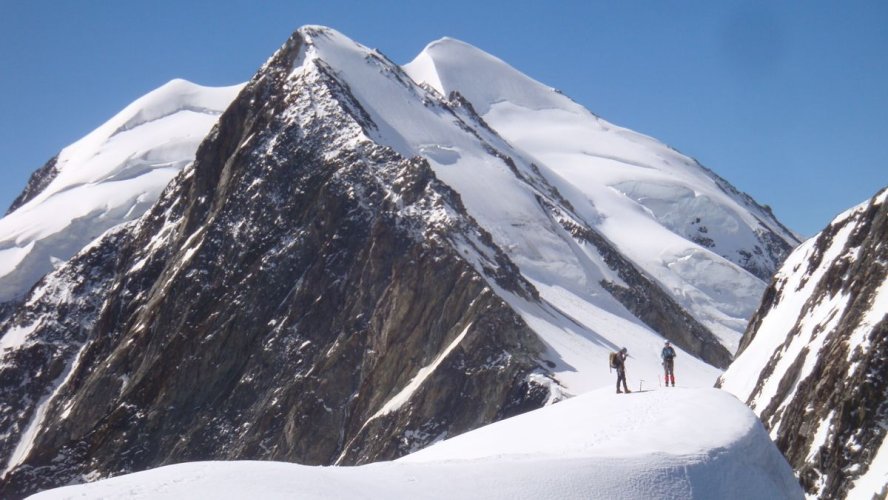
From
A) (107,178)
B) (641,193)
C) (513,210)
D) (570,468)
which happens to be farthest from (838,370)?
(107,178)

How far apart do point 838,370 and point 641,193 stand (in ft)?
319

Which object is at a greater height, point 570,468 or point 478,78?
point 478,78

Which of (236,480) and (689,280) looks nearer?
(236,480)

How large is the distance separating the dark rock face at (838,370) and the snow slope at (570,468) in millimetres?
1783

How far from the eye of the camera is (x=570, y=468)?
19641 millimetres

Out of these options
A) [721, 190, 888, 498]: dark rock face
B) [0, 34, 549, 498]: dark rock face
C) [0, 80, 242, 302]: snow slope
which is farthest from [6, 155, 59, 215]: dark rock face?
[721, 190, 888, 498]: dark rock face

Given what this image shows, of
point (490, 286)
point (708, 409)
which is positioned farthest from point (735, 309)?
point (708, 409)

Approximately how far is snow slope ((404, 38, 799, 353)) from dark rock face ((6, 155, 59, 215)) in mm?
47068

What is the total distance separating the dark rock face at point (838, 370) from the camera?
2441 cm

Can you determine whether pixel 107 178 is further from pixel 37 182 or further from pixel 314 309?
pixel 314 309

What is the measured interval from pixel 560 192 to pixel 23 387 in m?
55.8

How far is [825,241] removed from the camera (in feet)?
123

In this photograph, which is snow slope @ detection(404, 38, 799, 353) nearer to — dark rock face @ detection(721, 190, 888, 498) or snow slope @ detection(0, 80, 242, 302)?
snow slope @ detection(0, 80, 242, 302)

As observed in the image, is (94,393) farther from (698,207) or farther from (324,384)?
(698,207)
